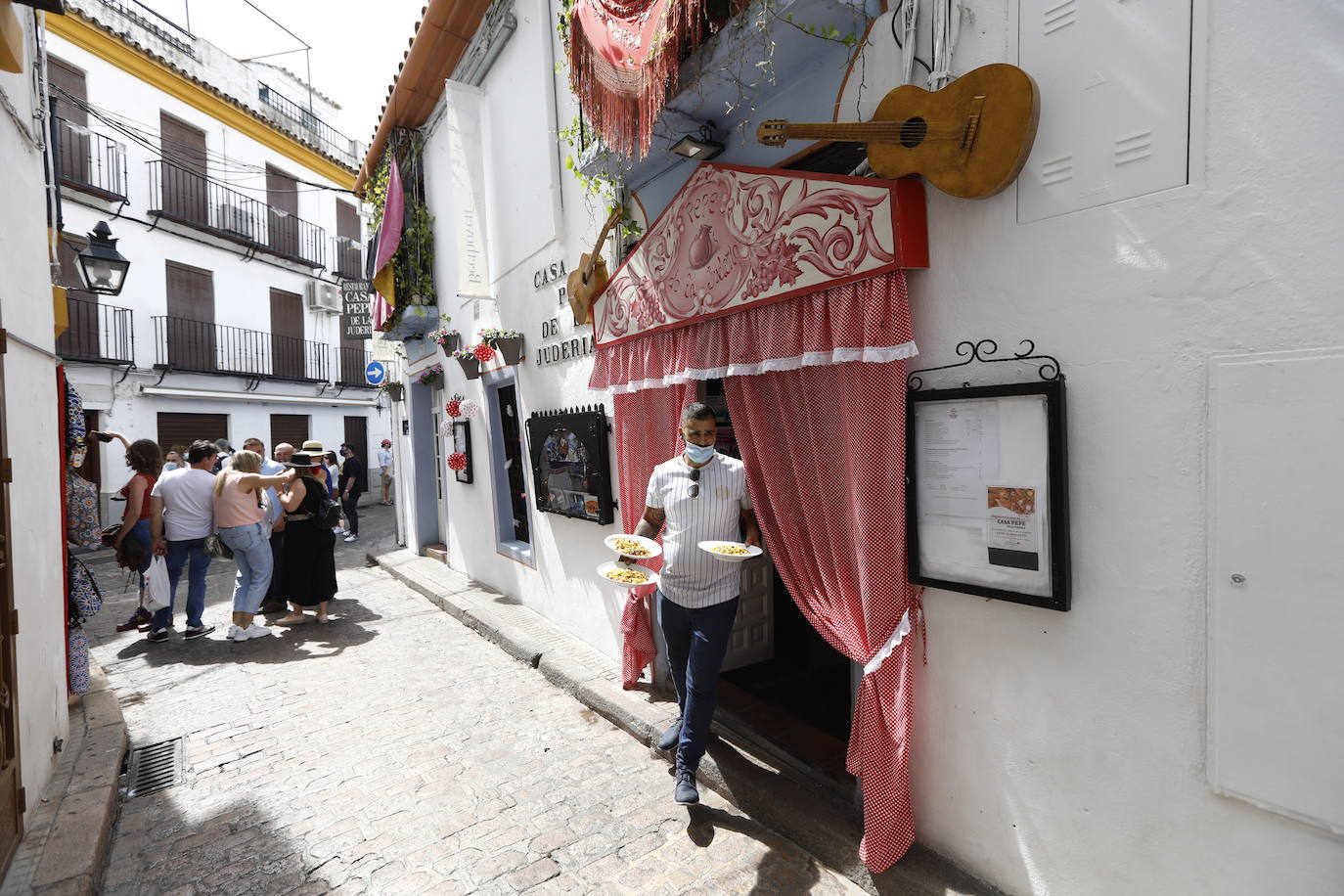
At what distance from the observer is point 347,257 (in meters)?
19.4

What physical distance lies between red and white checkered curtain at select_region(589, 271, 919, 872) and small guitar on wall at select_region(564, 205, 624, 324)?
1.36m

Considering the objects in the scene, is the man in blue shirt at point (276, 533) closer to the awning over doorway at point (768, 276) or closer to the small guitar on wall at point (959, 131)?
the awning over doorway at point (768, 276)

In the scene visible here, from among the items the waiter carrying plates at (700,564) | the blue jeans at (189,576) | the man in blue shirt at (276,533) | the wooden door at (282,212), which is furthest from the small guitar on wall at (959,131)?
the wooden door at (282,212)

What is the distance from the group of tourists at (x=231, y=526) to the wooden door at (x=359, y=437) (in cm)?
1356

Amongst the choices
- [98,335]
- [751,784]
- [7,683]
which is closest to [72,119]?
[98,335]

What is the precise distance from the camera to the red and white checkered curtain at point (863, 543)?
2598 mm

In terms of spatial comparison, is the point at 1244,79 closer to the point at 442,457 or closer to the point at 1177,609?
the point at 1177,609

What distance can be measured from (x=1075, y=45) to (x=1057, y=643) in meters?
2.03

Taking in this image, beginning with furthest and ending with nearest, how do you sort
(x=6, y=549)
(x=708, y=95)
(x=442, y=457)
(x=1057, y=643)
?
(x=442, y=457), (x=708, y=95), (x=6, y=549), (x=1057, y=643)

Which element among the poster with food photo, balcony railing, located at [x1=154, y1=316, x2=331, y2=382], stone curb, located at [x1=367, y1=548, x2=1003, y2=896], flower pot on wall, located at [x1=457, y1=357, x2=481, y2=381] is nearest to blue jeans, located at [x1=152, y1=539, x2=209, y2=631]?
stone curb, located at [x1=367, y1=548, x2=1003, y2=896]

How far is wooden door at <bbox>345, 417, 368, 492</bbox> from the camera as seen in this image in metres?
19.5

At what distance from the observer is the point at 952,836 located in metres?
2.61

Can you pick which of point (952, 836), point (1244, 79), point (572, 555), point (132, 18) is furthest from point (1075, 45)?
point (132, 18)

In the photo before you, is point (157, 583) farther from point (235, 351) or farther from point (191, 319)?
point (235, 351)
